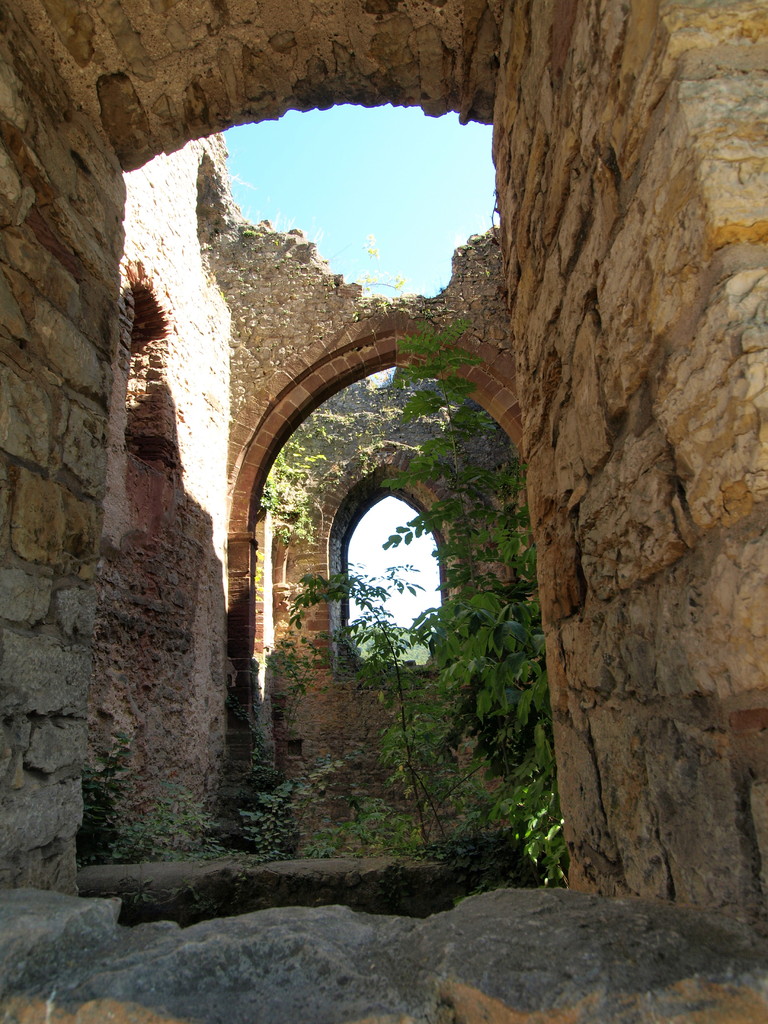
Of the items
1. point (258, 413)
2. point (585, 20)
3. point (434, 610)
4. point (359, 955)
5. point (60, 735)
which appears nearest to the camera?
point (359, 955)

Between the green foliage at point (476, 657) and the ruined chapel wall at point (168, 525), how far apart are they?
1312 millimetres

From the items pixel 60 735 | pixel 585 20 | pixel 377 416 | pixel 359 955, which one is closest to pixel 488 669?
pixel 60 735

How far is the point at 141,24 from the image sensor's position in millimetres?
1963

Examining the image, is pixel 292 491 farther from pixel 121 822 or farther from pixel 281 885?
pixel 281 885

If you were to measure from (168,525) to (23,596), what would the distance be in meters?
4.74

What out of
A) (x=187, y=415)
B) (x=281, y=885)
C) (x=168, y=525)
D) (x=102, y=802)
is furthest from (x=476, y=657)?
(x=187, y=415)

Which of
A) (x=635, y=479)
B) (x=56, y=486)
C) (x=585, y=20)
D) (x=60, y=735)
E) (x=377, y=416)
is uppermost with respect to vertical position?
(x=377, y=416)

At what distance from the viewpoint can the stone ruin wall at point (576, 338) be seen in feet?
2.88

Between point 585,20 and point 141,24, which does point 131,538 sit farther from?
point 585,20

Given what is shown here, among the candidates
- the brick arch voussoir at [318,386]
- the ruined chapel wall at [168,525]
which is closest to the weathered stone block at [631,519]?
the ruined chapel wall at [168,525]

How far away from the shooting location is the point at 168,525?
20.6 ft

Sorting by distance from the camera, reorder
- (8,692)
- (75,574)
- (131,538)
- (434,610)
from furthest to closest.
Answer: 1. (131,538)
2. (434,610)
3. (75,574)
4. (8,692)

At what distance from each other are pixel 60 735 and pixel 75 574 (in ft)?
1.35

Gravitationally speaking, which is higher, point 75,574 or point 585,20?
point 585,20
